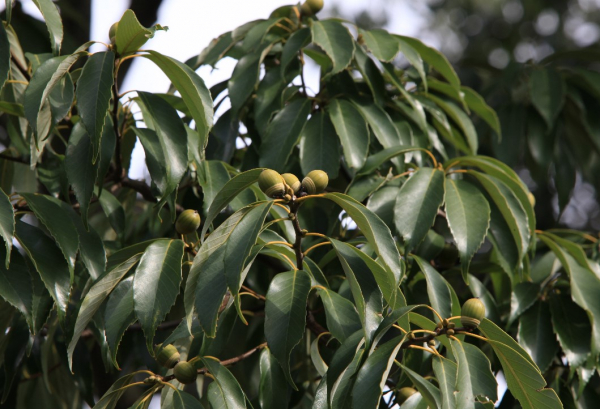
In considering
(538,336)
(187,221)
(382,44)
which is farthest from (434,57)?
(187,221)

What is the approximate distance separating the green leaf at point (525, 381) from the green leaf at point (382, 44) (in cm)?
80

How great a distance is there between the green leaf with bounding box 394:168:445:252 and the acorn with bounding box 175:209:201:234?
15.3 inches

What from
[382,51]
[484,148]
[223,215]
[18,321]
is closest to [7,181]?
[18,321]

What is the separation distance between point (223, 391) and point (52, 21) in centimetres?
73

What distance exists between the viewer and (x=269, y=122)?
1.79m

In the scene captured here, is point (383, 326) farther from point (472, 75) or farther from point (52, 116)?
point (472, 75)

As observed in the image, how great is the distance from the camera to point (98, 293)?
1.31m

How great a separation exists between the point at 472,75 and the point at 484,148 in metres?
0.28

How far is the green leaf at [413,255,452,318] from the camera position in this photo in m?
1.37

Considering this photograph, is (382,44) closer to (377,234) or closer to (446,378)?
(377,234)

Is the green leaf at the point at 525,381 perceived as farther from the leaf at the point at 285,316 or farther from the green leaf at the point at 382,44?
the green leaf at the point at 382,44

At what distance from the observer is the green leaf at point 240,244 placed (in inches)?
43.5

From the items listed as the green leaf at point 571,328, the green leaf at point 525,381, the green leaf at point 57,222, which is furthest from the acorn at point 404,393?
the green leaf at point 57,222

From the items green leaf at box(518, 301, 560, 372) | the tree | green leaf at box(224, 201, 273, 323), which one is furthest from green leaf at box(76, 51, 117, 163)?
green leaf at box(518, 301, 560, 372)
